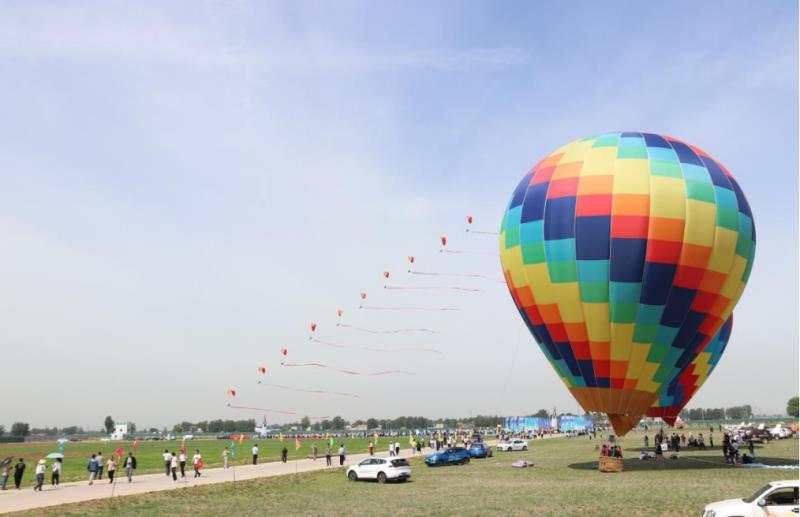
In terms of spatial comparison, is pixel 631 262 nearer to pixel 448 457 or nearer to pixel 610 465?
pixel 610 465

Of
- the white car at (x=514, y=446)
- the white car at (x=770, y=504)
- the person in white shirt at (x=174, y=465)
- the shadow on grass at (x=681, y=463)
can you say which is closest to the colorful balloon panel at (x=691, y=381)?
the shadow on grass at (x=681, y=463)

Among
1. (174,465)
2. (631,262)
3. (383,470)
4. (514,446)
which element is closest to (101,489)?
(174,465)

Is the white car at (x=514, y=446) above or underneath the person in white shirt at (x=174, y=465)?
underneath

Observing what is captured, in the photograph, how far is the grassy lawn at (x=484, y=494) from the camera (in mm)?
23250

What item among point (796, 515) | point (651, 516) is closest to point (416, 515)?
point (651, 516)

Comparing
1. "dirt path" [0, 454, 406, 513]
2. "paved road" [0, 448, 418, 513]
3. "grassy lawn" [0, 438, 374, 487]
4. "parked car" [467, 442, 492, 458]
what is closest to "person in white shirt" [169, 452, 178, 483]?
"paved road" [0, 448, 418, 513]

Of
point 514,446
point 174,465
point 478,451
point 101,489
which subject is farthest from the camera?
point 514,446

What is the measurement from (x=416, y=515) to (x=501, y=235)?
20.4 m

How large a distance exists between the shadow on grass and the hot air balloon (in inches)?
221

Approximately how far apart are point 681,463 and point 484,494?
1940 cm

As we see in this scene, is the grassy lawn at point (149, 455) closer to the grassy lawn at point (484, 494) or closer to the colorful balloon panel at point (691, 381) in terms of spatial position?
the grassy lawn at point (484, 494)

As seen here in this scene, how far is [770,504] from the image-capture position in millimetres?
Result: 17422

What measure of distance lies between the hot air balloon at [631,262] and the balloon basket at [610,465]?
248cm

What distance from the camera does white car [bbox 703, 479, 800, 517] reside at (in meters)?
17.2
